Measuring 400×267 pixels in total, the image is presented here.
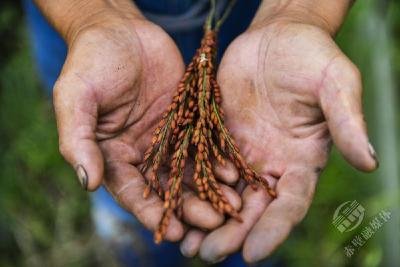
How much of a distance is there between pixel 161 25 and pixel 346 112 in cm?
145

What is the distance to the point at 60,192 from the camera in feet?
15.0

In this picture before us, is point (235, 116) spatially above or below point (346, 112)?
below

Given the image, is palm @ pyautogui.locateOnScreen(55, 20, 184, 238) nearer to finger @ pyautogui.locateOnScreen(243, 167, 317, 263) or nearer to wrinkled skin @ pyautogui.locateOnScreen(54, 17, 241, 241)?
wrinkled skin @ pyautogui.locateOnScreen(54, 17, 241, 241)

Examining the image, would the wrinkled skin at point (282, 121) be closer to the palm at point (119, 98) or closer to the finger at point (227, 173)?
the finger at point (227, 173)

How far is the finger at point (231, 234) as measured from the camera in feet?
6.99

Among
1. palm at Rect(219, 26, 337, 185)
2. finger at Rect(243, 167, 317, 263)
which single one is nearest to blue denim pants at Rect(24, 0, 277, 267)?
palm at Rect(219, 26, 337, 185)

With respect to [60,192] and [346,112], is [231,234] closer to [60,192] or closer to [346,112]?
[346,112]

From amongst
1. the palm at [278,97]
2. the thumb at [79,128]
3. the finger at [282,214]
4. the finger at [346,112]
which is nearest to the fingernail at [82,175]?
the thumb at [79,128]

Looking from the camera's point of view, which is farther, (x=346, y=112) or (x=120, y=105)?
(x=120, y=105)

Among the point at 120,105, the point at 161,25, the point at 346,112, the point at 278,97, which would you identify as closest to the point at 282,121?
the point at 278,97

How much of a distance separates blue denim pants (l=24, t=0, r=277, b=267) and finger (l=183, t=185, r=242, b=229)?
1.31 meters

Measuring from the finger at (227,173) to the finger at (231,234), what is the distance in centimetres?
12

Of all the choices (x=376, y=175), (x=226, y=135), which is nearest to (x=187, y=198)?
(x=226, y=135)

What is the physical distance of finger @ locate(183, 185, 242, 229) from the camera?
218cm
